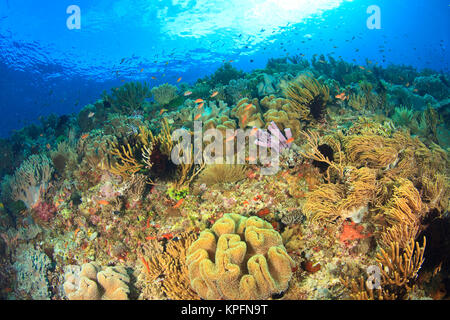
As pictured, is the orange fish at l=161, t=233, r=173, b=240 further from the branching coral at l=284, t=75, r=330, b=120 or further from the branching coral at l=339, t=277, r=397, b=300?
the branching coral at l=284, t=75, r=330, b=120

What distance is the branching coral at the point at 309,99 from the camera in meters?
5.76

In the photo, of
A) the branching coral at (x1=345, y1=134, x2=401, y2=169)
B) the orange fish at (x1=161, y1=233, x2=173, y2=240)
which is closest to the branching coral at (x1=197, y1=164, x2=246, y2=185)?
the orange fish at (x1=161, y1=233, x2=173, y2=240)

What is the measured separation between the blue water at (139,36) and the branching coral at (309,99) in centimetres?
1750

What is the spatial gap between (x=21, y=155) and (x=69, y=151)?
6847mm

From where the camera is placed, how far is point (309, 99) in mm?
6000

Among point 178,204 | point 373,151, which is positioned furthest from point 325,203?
point 178,204

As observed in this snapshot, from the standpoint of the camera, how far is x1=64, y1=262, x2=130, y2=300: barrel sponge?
3877 mm

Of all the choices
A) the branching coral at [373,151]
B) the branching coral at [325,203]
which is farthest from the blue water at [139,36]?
the branching coral at [325,203]

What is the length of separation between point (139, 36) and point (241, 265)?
151 feet

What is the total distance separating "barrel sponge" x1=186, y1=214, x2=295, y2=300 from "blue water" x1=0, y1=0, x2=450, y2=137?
22171 mm


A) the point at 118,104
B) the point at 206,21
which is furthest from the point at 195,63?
the point at 118,104

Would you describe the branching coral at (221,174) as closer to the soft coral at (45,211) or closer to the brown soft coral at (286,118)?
the brown soft coral at (286,118)

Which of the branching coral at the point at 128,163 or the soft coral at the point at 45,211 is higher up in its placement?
the branching coral at the point at 128,163

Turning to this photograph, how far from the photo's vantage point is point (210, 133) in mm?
5094
